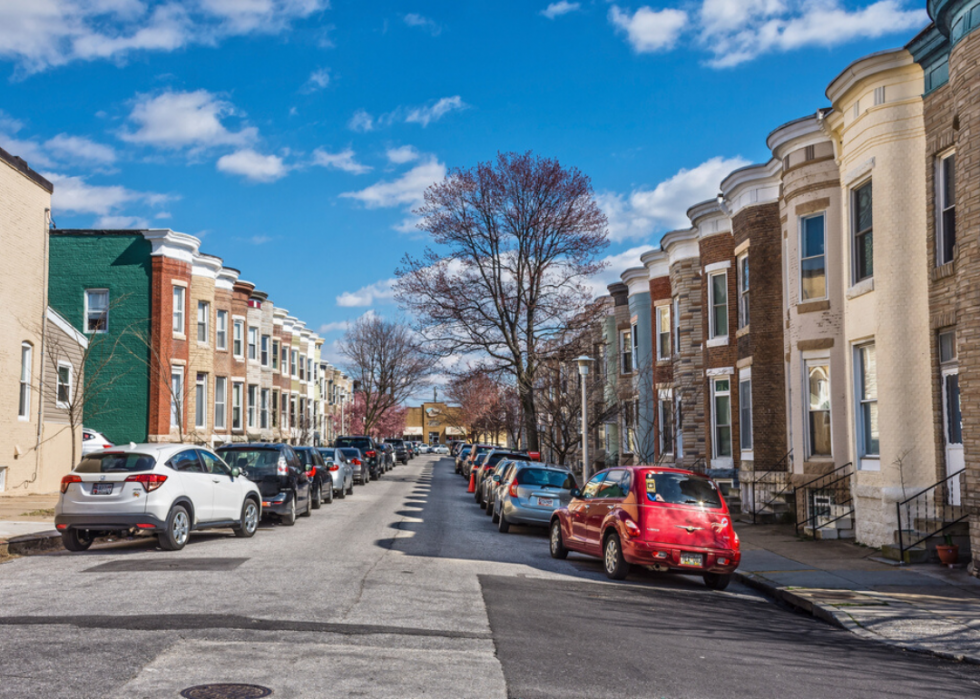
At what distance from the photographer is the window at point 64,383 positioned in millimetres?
28220

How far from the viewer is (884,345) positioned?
54.8 feet

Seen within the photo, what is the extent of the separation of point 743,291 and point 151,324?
78.4 ft

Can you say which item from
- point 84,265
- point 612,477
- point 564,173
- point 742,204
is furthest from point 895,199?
point 84,265

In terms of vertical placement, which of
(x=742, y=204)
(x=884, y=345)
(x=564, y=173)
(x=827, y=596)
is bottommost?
(x=827, y=596)

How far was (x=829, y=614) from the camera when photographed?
11016 mm

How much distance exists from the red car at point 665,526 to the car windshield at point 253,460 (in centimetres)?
789

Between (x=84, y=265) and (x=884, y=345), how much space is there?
3107 cm

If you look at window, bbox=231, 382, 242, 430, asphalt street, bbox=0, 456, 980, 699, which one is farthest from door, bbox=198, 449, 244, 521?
window, bbox=231, 382, 242, 430

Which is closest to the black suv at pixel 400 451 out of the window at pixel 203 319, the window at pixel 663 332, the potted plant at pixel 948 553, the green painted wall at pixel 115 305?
the window at pixel 203 319

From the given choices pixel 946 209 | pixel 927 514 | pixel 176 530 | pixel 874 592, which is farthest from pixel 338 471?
pixel 874 592

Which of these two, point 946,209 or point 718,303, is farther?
point 718,303

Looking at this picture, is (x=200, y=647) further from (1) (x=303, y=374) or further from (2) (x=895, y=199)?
(1) (x=303, y=374)

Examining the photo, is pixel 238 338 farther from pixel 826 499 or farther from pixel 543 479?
pixel 826 499

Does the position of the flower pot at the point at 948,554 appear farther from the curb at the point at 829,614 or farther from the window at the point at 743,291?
the window at the point at 743,291
